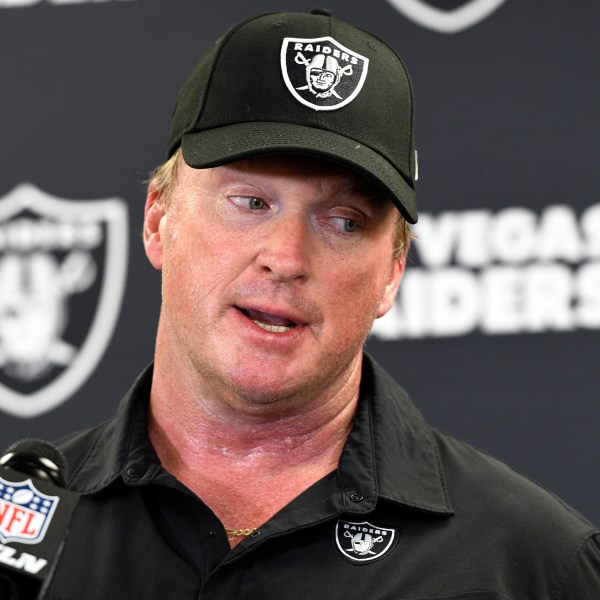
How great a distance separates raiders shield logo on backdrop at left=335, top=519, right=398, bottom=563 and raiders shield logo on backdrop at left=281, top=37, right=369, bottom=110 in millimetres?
445

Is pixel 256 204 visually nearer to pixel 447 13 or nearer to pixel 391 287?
pixel 391 287

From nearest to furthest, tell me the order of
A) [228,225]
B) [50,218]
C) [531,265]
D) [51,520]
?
1. [51,520]
2. [228,225]
3. [531,265]
4. [50,218]

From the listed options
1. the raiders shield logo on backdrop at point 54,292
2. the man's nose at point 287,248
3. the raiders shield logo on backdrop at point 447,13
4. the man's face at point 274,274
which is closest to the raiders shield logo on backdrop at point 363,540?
the man's face at point 274,274

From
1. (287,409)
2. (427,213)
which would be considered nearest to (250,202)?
(287,409)

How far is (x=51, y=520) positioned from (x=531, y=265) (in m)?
1.22

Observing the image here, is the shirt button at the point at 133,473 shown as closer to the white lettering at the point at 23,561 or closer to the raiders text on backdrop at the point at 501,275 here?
the white lettering at the point at 23,561

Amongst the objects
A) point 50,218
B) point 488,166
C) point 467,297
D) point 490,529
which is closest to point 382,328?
point 467,297

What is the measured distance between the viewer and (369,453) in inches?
50.4

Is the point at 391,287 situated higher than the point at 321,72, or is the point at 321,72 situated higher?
the point at 321,72

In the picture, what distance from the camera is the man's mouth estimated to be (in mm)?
1196

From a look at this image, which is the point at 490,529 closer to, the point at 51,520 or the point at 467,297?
the point at 51,520

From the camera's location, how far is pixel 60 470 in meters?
0.93

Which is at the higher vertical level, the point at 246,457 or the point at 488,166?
the point at 488,166

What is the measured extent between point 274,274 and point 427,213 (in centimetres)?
84
